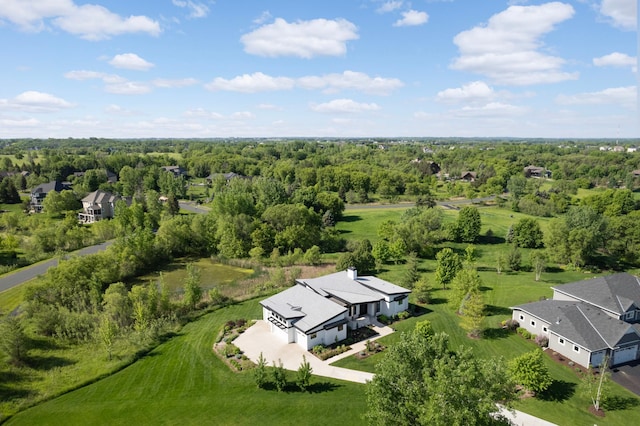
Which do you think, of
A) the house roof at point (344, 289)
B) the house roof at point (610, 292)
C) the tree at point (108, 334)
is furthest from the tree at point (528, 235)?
the tree at point (108, 334)

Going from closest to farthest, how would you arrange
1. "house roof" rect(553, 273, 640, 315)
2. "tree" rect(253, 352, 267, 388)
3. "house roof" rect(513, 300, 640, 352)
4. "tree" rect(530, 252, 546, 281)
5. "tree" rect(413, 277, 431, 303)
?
"tree" rect(253, 352, 267, 388), "house roof" rect(513, 300, 640, 352), "house roof" rect(553, 273, 640, 315), "tree" rect(413, 277, 431, 303), "tree" rect(530, 252, 546, 281)

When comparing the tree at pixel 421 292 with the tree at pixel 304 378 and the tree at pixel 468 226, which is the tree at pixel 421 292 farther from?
the tree at pixel 468 226

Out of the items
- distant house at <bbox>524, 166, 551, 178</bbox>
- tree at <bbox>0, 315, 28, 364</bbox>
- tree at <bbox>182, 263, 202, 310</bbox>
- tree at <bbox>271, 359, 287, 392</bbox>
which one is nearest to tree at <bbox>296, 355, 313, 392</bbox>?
tree at <bbox>271, 359, 287, 392</bbox>

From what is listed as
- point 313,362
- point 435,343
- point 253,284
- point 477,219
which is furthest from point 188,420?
point 477,219

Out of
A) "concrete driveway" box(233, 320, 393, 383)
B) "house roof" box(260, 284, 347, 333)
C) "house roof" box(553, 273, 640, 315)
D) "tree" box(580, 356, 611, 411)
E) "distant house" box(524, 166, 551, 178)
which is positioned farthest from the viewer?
"distant house" box(524, 166, 551, 178)

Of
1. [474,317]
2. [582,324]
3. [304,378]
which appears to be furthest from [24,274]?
[582,324]

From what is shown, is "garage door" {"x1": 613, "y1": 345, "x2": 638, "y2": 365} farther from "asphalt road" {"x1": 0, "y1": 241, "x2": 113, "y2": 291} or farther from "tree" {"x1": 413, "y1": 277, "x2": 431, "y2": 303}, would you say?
"asphalt road" {"x1": 0, "y1": 241, "x2": 113, "y2": 291}
